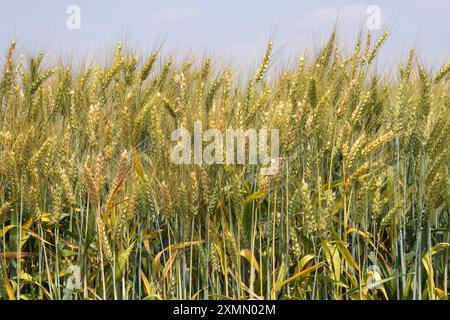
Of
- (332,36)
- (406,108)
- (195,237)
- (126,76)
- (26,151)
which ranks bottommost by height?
(195,237)

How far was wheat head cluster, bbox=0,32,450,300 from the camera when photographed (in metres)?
2.59

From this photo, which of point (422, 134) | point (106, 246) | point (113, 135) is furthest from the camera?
point (113, 135)

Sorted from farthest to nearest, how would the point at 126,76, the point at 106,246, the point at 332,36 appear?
1. the point at 332,36
2. the point at 126,76
3. the point at 106,246

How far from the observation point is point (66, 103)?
3.44 m

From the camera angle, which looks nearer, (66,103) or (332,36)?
(66,103)

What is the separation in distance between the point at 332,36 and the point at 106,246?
1.89 m

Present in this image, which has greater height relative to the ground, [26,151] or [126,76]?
[126,76]

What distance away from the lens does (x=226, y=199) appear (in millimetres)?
2844

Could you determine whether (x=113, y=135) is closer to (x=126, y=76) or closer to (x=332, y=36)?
(x=126, y=76)

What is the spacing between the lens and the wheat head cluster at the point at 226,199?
2.59 m

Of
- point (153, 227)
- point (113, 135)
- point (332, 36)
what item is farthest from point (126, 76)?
point (332, 36)

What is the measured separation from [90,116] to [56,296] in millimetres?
746
